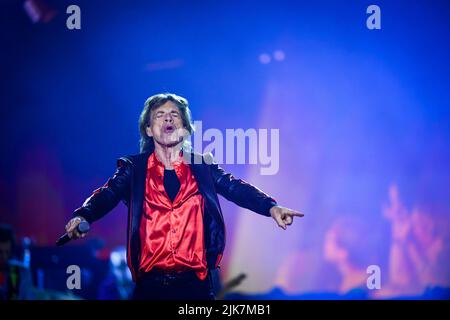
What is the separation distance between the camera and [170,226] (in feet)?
11.2

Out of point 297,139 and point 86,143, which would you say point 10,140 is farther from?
point 297,139

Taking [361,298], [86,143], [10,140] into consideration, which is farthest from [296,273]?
[10,140]

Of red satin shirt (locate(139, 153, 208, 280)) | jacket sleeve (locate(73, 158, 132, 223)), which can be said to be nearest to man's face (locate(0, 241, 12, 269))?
jacket sleeve (locate(73, 158, 132, 223))

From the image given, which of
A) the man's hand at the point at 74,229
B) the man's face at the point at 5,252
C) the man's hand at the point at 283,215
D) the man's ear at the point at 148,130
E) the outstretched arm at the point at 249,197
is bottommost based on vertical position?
the man's face at the point at 5,252

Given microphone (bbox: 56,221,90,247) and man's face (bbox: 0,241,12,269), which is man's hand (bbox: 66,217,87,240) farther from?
man's face (bbox: 0,241,12,269)

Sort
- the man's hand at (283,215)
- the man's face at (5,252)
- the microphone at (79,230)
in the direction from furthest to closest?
the man's face at (5,252) < the man's hand at (283,215) < the microphone at (79,230)

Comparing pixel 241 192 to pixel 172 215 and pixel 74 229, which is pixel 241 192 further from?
pixel 74 229

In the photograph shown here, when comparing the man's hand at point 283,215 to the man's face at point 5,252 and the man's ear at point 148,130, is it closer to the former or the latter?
the man's ear at point 148,130

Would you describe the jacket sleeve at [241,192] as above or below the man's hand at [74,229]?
above

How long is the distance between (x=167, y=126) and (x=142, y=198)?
470 mm

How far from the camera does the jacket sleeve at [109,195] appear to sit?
10.8ft

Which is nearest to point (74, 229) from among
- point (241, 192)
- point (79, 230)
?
point (79, 230)

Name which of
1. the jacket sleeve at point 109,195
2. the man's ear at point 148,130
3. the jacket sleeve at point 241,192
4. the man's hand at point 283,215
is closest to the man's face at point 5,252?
the jacket sleeve at point 109,195

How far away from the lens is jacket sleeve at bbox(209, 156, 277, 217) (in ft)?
11.1
